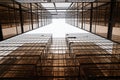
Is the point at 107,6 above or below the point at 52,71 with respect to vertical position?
above

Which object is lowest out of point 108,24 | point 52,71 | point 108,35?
point 52,71

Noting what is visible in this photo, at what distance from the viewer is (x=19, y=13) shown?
21.5 m

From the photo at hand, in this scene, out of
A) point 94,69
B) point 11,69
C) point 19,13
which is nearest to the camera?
point 19,13

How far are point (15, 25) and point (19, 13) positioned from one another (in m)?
3.22

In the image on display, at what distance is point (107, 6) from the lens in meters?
15.0

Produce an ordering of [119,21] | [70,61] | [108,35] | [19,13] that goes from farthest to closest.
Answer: [70,61], [19,13], [108,35], [119,21]

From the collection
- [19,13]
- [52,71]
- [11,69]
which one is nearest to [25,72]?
[11,69]

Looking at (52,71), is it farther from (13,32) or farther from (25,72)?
(13,32)

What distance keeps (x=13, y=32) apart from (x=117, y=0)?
1155 cm

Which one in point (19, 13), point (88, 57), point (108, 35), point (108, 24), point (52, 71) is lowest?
point (52, 71)

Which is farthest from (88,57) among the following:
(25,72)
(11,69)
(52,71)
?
(11,69)

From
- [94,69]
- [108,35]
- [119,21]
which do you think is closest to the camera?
[119,21]

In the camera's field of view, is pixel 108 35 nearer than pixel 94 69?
Yes

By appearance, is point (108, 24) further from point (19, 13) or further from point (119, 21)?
point (19, 13)
